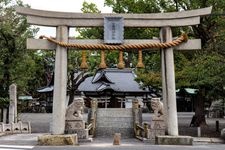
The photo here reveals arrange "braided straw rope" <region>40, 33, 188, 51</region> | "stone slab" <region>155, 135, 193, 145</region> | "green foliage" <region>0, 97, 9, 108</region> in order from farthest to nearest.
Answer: "green foliage" <region>0, 97, 9, 108</region>
"braided straw rope" <region>40, 33, 188, 51</region>
"stone slab" <region>155, 135, 193, 145</region>

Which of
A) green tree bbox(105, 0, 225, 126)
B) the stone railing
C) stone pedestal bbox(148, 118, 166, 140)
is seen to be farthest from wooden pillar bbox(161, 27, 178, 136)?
the stone railing

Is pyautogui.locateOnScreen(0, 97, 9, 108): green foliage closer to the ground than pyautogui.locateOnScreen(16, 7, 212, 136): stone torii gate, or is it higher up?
closer to the ground

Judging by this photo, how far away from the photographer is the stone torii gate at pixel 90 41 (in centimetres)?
1653

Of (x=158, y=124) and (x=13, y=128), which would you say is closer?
(x=158, y=124)

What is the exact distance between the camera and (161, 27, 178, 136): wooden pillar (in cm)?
1662

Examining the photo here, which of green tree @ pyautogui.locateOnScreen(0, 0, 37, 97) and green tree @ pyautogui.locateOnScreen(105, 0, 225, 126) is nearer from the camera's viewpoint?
green tree @ pyautogui.locateOnScreen(105, 0, 225, 126)

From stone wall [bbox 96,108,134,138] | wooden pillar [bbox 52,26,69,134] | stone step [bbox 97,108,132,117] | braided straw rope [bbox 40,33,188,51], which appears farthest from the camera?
stone step [bbox 97,108,132,117]

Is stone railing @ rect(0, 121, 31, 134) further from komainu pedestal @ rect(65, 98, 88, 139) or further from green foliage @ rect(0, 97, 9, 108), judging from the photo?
komainu pedestal @ rect(65, 98, 88, 139)

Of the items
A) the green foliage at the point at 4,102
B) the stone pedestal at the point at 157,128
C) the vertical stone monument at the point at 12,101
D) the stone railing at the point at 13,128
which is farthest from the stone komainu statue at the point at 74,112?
the green foliage at the point at 4,102

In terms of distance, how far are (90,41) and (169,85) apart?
3.63 metres

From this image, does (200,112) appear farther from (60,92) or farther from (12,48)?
(60,92)

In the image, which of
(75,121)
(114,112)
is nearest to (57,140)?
(75,121)

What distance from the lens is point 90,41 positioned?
55.3ft

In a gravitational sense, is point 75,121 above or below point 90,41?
below
